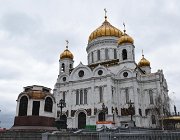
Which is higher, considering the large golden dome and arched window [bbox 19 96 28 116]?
the large golden dome

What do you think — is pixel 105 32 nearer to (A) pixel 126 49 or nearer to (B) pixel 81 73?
(A) pixel 126 49

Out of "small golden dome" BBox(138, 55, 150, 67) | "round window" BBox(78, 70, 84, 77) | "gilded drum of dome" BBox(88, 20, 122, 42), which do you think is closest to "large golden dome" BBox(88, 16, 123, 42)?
"gilded drum of dome" BBox(88, 20, 122, 42)

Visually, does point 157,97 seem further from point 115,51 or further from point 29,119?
point 29,119

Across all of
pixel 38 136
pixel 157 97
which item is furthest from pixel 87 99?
pixel 38 136

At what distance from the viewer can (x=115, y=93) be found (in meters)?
41.0

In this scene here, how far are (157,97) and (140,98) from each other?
3.24 m

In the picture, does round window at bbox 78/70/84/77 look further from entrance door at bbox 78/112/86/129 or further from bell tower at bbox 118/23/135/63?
bell tower at bbox 118/23/135/63

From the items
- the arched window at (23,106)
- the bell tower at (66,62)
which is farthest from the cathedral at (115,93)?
the arched window at (23,106)

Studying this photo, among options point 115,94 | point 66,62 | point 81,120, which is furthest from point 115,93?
point 66,62

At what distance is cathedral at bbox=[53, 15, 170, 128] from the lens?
127 ft

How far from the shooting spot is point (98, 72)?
42.4 m

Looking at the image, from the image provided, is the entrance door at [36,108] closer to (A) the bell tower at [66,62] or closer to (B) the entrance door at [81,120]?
(B) the entrance door at [81,120]

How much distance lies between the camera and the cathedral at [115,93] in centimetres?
3869

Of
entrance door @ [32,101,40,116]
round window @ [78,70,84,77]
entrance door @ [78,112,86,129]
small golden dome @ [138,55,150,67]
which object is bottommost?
entrance door @ [78,112,86,129]
